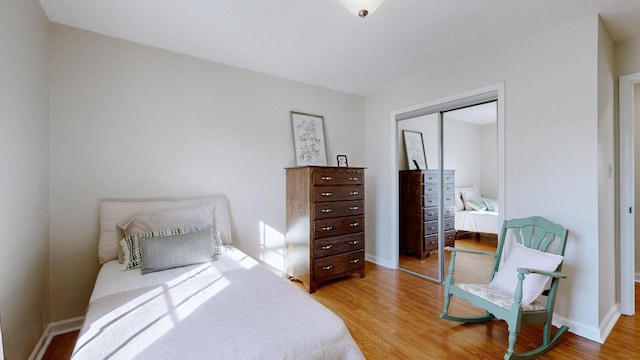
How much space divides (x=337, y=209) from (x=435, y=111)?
1601mm

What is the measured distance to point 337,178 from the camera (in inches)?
123

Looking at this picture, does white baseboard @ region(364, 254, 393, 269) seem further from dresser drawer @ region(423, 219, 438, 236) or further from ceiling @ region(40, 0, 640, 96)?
ceiling @ region(40, 0, 640, 96)

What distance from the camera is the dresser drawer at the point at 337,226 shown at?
299 cm

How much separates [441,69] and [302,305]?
2892 mm

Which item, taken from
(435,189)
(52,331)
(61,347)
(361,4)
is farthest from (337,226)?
(52,331)

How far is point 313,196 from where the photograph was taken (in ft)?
9.63

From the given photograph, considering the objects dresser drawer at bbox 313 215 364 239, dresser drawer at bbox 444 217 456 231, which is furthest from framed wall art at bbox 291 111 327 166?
dresser drawer at bbox 444 217 456 231

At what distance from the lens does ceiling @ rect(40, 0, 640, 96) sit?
197cm

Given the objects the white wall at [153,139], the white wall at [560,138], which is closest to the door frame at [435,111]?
the white wall at [560,138]

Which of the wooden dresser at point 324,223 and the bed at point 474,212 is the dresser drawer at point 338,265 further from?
the bed at point 474,212

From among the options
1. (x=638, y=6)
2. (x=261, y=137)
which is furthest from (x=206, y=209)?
(x=638, y=6)

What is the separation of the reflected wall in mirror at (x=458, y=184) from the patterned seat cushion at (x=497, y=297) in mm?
795

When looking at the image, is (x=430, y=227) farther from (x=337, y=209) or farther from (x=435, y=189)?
(x=337, y=209)

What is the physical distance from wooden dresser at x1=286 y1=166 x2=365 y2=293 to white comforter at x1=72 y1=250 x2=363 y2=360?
1.20 m
